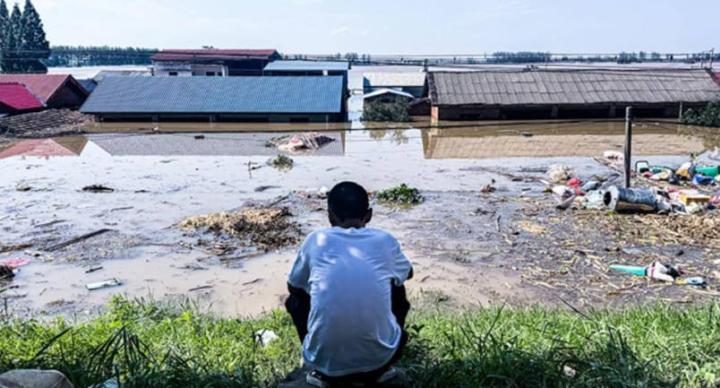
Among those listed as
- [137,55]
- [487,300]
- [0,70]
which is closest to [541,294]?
[487,300]

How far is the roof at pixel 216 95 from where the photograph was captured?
2523 cm

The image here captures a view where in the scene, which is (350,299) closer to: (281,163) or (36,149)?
(281,163)

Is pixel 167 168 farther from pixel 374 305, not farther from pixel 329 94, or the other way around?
pixel 374 305

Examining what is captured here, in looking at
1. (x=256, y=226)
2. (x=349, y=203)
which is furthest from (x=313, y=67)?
(x=349, y=203)

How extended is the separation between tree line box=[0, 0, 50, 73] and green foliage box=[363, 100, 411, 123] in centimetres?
3022

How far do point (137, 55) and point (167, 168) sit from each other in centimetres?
4487

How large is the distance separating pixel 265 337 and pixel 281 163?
36.6ft

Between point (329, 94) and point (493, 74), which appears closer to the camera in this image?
point (329, 94)

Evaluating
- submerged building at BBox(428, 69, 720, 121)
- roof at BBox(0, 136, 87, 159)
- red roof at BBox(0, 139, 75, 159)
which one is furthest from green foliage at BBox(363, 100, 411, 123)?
red roof at BBox(0, 139, 75, 159)

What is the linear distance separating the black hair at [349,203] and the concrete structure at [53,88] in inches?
1145

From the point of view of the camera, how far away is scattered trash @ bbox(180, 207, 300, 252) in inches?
332

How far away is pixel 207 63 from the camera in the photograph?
124ft

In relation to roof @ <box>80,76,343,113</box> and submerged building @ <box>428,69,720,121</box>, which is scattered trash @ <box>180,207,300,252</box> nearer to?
roof @ <box>80,76,343,113</box>

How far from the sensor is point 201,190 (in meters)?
12.1
